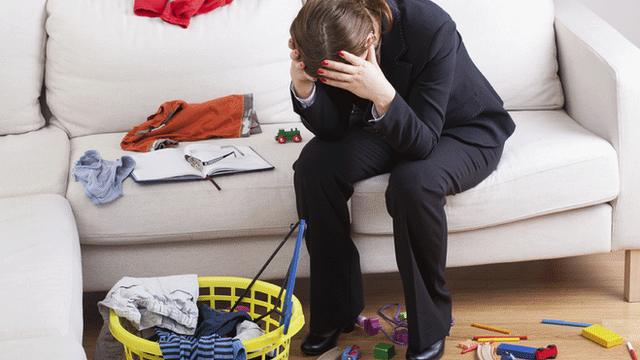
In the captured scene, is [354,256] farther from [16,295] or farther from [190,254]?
[16,295]

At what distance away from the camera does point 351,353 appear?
2.14 meters

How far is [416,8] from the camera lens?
206 centimetres

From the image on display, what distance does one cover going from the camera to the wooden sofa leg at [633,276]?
2385 millimetres

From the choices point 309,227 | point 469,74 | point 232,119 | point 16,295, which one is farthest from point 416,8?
point 16,295

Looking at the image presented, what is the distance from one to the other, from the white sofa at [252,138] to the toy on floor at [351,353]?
22cm

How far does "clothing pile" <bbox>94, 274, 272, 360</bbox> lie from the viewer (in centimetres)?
187

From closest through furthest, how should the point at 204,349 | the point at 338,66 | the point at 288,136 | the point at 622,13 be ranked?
the point at 204,349 → the point at 338,66 → the point at 288,136 → the point at 622,13

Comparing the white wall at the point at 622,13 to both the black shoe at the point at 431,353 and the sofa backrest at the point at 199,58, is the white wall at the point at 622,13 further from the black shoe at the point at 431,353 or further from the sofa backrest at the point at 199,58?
the black shoe at the point at 431,353

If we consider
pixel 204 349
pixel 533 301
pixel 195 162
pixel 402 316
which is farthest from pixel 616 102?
pixel 204 349

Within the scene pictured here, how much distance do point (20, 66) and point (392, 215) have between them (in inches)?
50.3

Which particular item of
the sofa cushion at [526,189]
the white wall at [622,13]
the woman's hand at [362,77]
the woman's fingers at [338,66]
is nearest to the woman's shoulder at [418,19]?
the woman's hand at [362,77]

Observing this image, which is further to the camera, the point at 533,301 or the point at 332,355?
the point at 533,301

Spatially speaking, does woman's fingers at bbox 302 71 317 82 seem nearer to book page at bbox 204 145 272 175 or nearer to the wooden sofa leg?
book page at bbox 204 145 272 175

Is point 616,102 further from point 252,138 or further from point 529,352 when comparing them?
point 252,138
